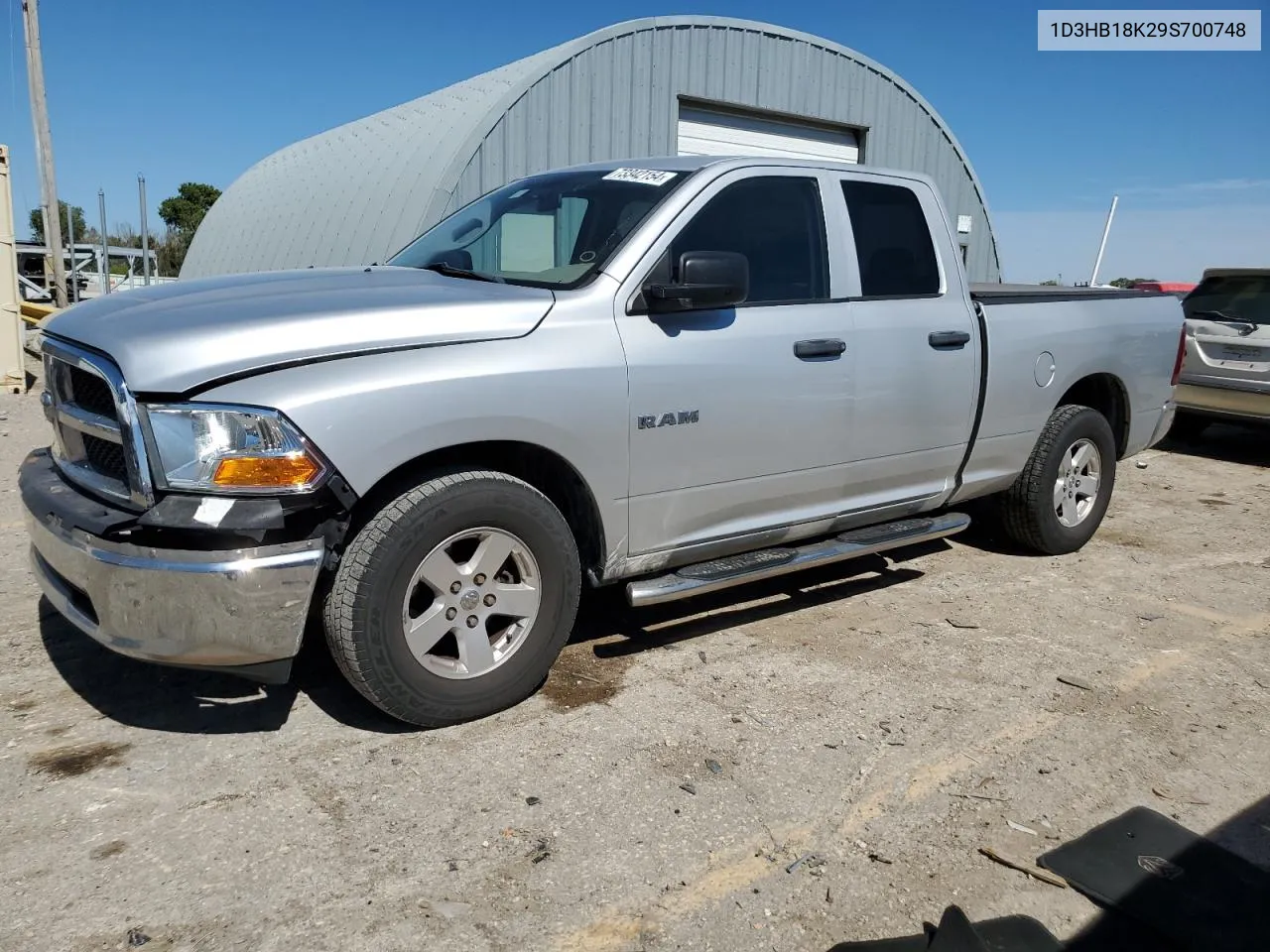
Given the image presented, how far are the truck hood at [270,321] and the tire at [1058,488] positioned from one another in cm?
325

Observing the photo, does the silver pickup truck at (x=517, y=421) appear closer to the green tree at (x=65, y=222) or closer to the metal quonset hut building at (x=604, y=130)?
the metal quonset hut building at (x=604, y=130)

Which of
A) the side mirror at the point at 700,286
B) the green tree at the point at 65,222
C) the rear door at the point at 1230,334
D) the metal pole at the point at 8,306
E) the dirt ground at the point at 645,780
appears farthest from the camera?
the green tree at the point at 65,222

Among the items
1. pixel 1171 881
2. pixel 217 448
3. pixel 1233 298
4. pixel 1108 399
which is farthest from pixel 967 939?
pixel 1233 298

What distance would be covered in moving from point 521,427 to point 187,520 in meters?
1.07

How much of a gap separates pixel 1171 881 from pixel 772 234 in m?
2.74

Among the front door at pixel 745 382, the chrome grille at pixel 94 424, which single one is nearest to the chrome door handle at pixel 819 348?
the front door at pixel 745 382

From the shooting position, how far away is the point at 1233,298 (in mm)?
9516

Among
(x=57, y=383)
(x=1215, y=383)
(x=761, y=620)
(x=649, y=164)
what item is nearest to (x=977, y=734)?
(x=761, y=620)

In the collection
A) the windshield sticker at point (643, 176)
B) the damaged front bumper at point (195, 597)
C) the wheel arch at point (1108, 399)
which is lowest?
the damaged front bumper at point (195, 597)

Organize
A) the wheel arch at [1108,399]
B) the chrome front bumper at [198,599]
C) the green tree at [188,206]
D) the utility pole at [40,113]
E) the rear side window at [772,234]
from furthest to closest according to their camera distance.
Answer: the green tree at [188,206], the utility pole at [40,113], the wheel arch at [1108,399], the rear side window at [772,234], the chrome front bumper at [198,599]

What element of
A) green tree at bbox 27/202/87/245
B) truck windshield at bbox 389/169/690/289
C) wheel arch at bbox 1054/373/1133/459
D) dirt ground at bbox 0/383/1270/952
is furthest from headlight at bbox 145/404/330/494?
green tree at bbox 27/202/87/245

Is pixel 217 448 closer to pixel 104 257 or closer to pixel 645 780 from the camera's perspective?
pixel 645 780

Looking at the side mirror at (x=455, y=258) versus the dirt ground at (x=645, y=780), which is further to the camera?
the side mirror at (x=455, y=258)

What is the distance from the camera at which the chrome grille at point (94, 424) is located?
9.42ft
